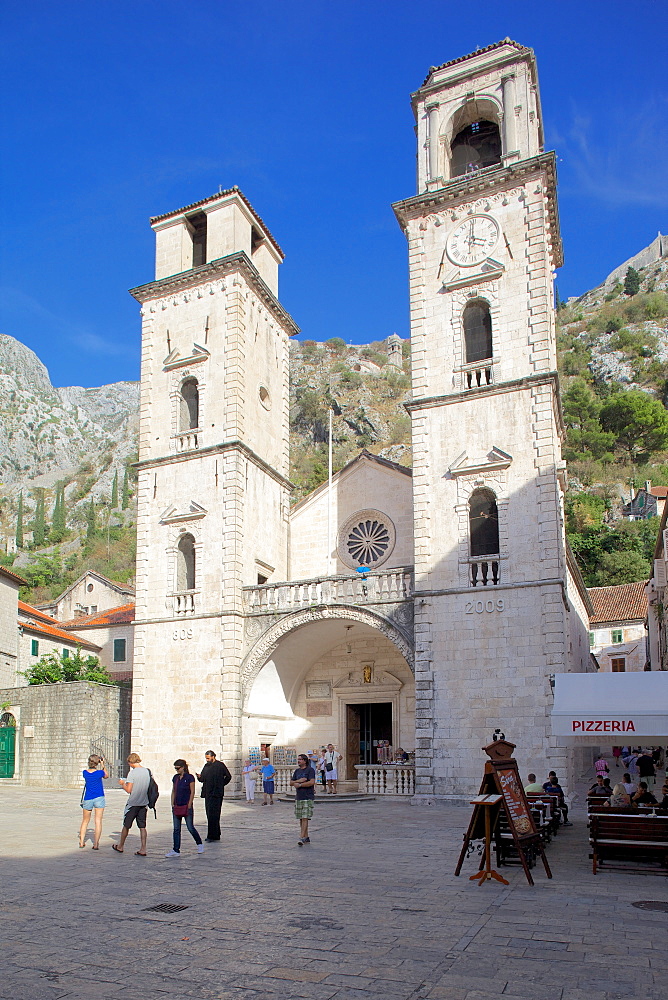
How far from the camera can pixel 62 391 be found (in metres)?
157

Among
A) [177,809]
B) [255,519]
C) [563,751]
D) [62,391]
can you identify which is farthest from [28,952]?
[62,391]

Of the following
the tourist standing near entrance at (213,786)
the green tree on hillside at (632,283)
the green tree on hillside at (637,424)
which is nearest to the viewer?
the tourist standing near entrance at (213,786)

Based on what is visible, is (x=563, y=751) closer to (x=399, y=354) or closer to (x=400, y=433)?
(x=400, y=433)

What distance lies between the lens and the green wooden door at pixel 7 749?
26.8m

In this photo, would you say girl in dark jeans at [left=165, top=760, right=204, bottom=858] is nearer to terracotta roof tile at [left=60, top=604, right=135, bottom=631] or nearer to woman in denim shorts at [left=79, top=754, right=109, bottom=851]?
woman in denim shorts at [left=79, top=754, right=109, bottom=851]

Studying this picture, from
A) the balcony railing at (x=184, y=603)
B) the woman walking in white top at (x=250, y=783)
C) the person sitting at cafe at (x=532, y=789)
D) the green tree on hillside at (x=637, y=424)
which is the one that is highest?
the green tree on hillside at (x=637, y=424)

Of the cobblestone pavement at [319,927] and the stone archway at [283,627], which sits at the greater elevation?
the stone archway at [283,627]

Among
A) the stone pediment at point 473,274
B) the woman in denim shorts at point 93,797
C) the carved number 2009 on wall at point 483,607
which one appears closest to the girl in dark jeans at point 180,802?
the woman in denim shorts at point 93,797

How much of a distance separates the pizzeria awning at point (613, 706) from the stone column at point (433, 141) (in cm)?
1651

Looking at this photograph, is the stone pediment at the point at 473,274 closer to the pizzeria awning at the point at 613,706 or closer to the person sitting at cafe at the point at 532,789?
the person sitting at cafe at the point at 532,789

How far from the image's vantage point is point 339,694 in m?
24.2

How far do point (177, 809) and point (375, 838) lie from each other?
146 inches

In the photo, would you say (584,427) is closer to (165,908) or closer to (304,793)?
(304,793)

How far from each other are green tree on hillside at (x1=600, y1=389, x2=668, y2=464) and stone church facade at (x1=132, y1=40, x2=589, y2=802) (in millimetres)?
56893
